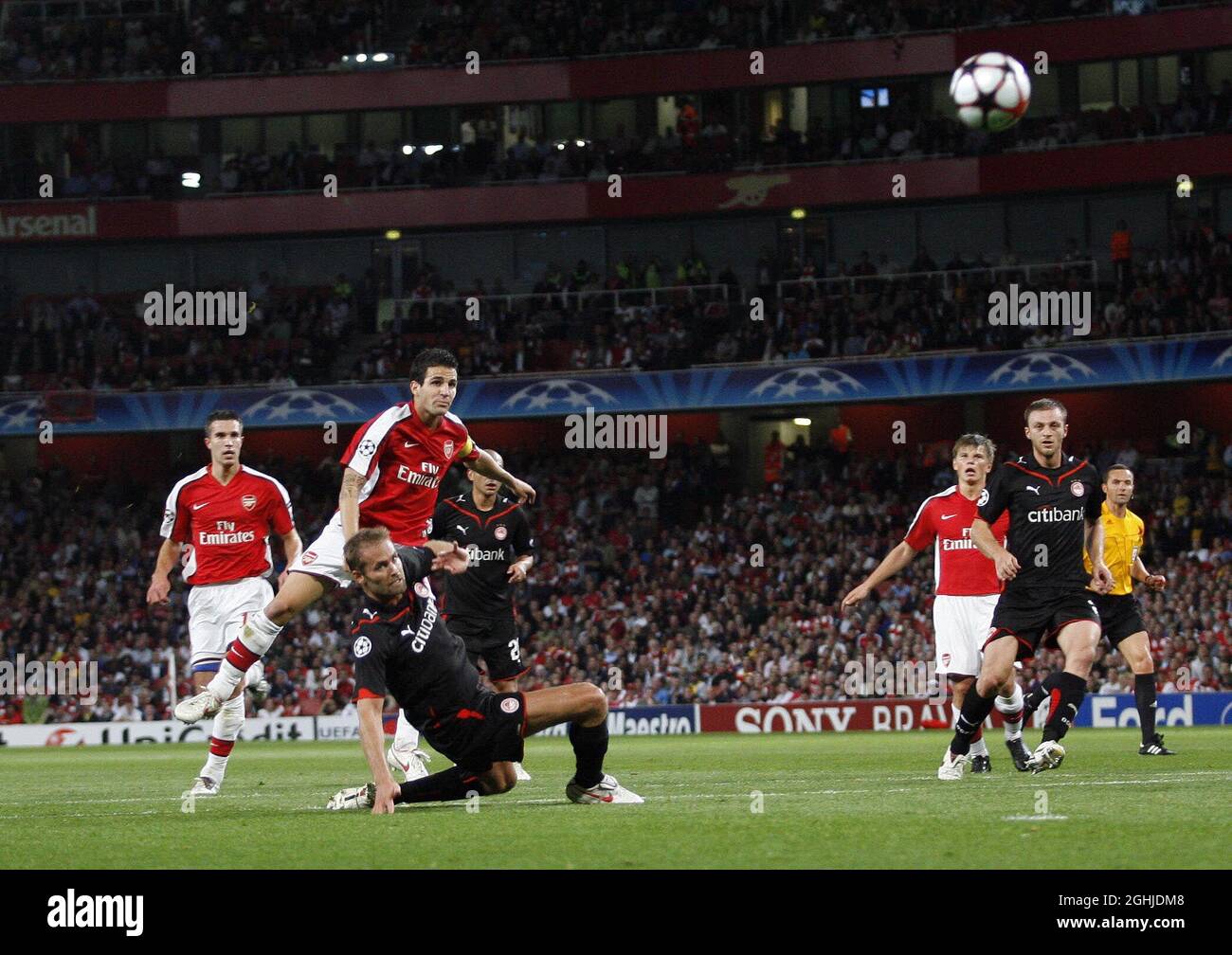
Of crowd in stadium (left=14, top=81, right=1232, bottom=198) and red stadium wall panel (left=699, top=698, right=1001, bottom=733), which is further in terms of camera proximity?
crowd in stadium (left=14, top=81, right=1232, bottom=198)

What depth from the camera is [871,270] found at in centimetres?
4019

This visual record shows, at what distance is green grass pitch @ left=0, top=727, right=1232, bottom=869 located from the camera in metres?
7.37

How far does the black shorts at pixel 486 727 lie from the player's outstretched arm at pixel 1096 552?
17.0ft

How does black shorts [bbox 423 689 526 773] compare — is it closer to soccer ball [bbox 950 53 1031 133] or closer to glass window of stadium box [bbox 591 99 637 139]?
soccer ball [bbox 950 53 1031 133]

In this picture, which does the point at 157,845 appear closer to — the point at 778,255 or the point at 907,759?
the point at 907,759

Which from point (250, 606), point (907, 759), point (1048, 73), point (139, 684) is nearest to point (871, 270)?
point (1048, 73)

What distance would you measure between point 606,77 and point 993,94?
66.9 feet

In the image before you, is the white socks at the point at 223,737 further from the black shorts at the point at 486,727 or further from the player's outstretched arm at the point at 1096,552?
the player's outstretched arm at the point at 1096,552

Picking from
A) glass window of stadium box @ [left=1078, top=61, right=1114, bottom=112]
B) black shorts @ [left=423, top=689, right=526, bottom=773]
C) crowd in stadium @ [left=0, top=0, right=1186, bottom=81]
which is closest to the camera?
black shorts @ [left=423, top=689, right=526, bottom=773]

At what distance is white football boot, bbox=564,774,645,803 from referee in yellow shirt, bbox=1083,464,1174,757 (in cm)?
662

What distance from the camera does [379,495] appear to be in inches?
465

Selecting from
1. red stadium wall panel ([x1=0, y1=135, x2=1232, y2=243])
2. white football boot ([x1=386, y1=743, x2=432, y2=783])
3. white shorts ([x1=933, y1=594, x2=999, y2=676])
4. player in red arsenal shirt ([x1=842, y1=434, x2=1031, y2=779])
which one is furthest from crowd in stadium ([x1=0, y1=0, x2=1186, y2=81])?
white football boot ([x1=386, y1=743, x2=432, y2=783])

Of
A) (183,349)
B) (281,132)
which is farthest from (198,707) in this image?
(281,132)

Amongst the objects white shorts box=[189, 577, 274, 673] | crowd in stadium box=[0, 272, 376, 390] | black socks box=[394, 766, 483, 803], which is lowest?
black socks box=[394, 766, 483, 803]
